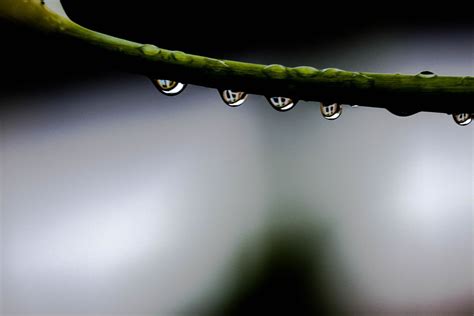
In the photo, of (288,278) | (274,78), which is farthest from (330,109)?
(288,278)

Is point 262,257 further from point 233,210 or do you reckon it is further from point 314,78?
point 314,78

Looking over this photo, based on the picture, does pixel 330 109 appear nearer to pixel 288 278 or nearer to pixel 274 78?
pixel 274 78

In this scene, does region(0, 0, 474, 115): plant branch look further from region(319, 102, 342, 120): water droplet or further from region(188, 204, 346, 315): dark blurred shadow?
region(188, 204, 346, 315): dark blurred shadow

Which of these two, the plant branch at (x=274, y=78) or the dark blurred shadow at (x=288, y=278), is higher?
the plant branch at (x=274, y=78)

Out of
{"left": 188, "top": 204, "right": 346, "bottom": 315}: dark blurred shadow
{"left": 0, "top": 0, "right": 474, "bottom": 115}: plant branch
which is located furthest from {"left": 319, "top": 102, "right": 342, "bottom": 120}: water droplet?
{"left": 188, "top": 204, "right": 346, "bottom": 315}: dark blurred shadow

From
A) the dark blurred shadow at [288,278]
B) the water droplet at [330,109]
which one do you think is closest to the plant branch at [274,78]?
the water droplet at [330,109]

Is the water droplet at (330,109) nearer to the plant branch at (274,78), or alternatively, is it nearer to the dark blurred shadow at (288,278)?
the plant branch at (274,78)
